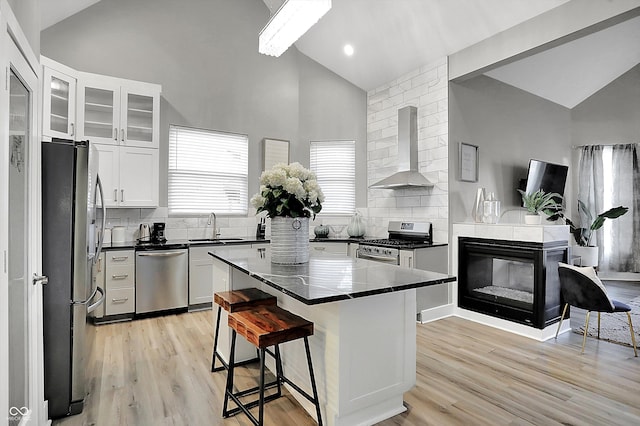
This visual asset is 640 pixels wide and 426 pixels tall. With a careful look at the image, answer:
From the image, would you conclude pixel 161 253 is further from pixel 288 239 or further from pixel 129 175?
pixel 288 239

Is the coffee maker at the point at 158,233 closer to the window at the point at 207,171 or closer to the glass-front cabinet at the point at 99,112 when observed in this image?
the window at the point at 207,171

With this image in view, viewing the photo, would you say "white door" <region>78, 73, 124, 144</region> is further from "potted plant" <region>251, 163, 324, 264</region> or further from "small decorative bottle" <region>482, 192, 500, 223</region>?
"small decorative bottle" <region>482, 192, 500, 223</region>

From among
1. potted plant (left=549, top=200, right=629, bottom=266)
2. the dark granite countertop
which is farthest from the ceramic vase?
potted plant (left=549, top=200, right=629, bottom=266)

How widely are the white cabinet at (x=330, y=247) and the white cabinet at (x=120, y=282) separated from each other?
2254 mm

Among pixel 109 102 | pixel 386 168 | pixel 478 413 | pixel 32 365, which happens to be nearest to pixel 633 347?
pixel 478 413

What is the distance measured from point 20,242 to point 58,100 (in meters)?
2.72

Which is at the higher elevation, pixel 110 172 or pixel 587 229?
pixel 110 172

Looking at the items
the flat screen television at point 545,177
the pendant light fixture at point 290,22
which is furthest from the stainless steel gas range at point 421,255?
the pendant light fixture at point 290,22

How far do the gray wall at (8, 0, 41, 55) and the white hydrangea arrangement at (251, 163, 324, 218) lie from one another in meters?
1.48

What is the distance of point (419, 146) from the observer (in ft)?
15.6

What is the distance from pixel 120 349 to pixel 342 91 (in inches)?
180

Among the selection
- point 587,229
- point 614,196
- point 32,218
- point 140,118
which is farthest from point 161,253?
point 614,196

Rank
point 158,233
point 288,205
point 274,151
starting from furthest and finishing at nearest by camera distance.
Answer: point 274,151, point 158,233, point 288,205

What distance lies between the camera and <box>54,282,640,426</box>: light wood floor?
2197mm
